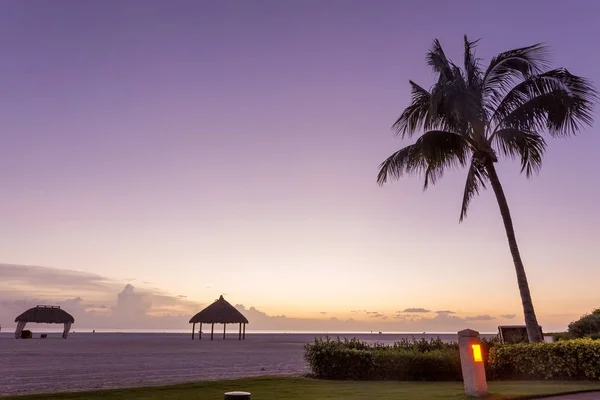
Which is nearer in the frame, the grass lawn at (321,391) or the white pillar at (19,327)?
the grass lawn at (321,391)

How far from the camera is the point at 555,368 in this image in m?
14.0

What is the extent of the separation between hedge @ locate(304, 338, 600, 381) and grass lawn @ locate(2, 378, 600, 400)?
98cm

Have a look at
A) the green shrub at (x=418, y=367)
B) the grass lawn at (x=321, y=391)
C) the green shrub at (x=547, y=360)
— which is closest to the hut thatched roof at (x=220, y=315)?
the green shrub at (x=418, y=367)

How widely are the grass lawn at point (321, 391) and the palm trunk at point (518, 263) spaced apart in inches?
124

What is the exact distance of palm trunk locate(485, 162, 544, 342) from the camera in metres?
16.3

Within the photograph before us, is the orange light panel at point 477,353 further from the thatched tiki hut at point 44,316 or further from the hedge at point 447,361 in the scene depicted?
the thatched tiki hut at point 44,316

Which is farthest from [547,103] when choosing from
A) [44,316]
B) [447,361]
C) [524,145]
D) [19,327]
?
[19,327]

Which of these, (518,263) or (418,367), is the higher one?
(518,263)

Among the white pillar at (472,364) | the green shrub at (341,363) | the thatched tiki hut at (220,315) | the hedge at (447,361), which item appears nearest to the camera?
the white pillar at (472,364)

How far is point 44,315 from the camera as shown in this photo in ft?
239

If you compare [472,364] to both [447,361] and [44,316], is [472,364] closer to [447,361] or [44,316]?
[447,361]

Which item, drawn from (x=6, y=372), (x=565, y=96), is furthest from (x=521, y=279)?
(x=6, y=372)

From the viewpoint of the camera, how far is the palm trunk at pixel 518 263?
1634 centimetres

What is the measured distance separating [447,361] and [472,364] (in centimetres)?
602
